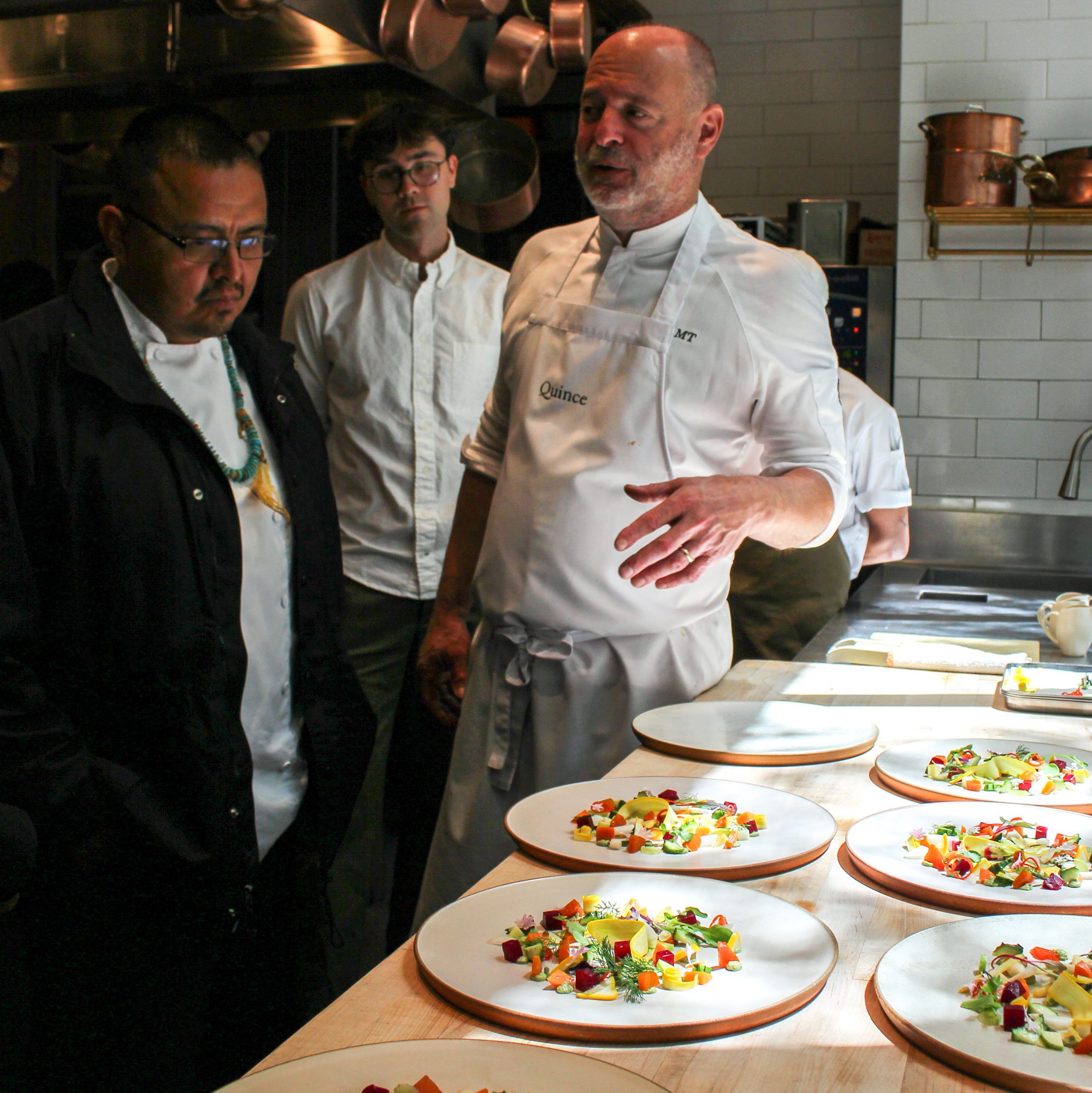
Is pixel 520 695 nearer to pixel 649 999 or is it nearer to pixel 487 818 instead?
pixel 487 818

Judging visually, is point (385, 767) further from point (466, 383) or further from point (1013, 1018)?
point (1013, 1018)

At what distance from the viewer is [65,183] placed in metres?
2.41

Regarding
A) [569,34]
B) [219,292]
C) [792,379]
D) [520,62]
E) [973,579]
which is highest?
[569,34]

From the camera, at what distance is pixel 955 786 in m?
1.28

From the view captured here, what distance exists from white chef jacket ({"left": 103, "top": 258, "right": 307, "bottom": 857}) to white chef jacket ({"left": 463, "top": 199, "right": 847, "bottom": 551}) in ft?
1.79

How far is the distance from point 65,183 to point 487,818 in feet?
5.16

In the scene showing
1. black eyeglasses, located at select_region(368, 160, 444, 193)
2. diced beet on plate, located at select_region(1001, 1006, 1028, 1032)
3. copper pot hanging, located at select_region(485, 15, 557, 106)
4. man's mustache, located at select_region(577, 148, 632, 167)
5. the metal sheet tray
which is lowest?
the metal sheet tray

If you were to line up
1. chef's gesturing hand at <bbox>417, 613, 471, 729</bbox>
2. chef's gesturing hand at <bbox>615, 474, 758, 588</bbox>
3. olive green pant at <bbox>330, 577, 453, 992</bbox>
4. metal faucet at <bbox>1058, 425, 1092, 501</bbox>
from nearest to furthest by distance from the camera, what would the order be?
chef's gesturing hand at <bbox>615, 474, 758, 588</bbox>, chef's gesturing hand at <bbox>417, 613, 471, 729</bbox>, olive green pant at <bbox>330, 577, 453, 992</bbox>, metal faucet at <bbox>1058, 425, 1092, 501</bbox>

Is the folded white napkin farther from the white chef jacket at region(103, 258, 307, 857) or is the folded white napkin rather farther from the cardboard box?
the cardboard box

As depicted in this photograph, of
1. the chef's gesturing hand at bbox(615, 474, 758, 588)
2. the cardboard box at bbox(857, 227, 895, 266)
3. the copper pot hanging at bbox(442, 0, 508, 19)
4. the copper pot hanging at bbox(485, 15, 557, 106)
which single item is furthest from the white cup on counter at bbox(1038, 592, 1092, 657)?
the cardboard box at bbox(857, 227, 895, 266)

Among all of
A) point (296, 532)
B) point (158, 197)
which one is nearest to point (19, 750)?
point (296, 532)

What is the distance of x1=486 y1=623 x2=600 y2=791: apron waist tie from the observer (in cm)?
172

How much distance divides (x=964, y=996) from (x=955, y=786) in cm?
50

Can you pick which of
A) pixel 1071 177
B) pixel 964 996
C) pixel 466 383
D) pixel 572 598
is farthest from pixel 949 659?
pixel 1071 177
